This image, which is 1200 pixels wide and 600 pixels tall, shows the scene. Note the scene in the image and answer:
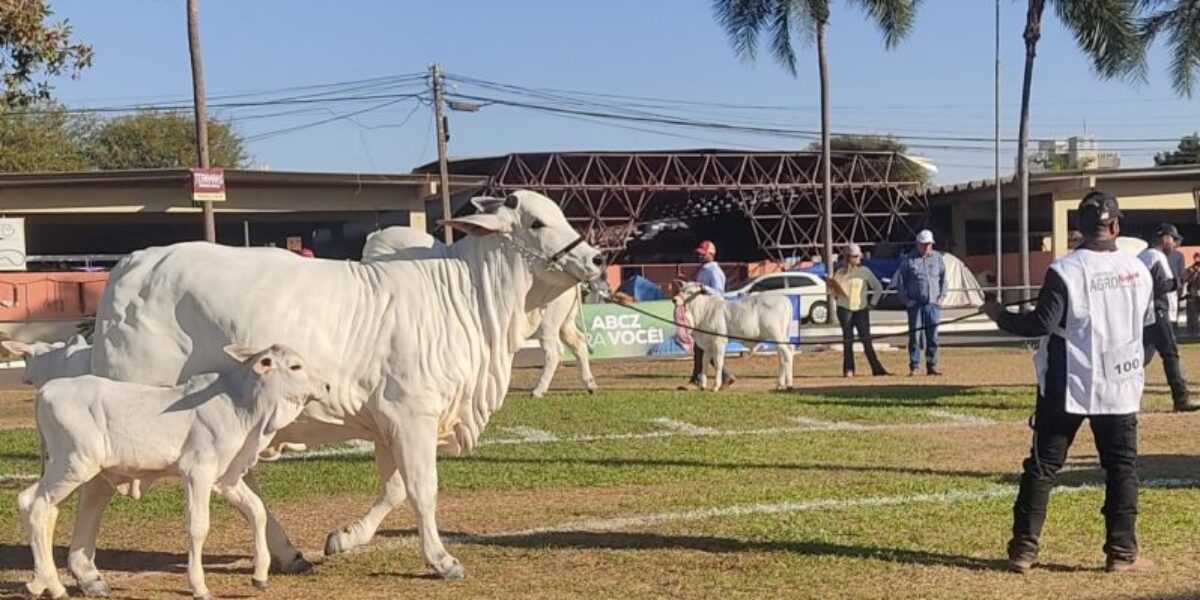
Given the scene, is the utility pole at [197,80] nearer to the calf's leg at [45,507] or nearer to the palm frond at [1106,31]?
the calf's leg at [45,507]

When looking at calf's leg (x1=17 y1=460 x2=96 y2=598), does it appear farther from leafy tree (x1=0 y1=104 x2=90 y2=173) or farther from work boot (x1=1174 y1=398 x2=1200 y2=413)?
leafy tree (x1=0 y1=104 x2=90 y2=173)

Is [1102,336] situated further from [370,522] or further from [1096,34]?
[1096,34]

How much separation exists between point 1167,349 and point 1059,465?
7325 mm

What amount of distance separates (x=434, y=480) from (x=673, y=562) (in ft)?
4.86

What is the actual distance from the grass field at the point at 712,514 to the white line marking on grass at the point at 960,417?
0.14ft

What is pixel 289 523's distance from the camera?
9.06m

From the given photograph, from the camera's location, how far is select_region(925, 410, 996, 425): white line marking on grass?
1380 cm

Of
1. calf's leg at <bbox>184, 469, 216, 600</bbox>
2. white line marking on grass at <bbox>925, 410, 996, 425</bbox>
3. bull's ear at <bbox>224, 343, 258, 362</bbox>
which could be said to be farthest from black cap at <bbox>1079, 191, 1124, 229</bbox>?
white line marking on grass at <bbox>925, 410, 996, 425</bbox>

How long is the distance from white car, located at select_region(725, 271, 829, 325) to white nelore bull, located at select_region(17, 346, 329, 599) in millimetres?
29327

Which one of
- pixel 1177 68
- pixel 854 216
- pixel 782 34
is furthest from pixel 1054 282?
pixel 854 216

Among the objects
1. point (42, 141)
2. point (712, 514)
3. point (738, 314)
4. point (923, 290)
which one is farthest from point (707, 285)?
point (42, 141)

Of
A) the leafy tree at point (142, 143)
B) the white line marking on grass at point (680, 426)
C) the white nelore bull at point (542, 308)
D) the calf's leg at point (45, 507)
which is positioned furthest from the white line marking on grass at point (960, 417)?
the leafy tree at point (142, 143)

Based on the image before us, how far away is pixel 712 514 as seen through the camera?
8.93 metres

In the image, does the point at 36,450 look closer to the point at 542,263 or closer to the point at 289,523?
the point at 289,523
